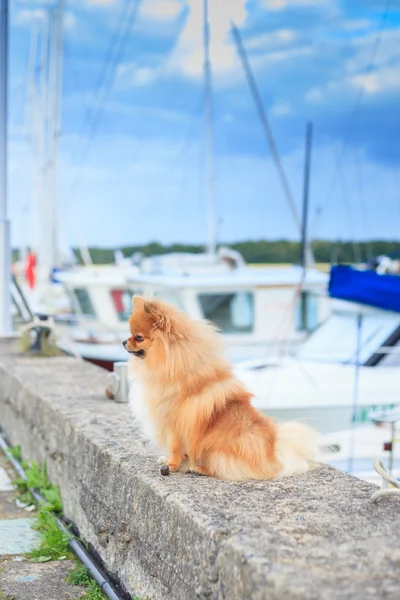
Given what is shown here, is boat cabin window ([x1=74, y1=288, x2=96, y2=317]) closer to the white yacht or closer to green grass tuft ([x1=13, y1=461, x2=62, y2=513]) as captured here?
the white yacht

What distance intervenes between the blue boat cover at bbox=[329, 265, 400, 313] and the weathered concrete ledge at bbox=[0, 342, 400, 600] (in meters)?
5.52

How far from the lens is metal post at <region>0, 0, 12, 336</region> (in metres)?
9.93

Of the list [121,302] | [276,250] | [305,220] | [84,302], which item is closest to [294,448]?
[121,302]

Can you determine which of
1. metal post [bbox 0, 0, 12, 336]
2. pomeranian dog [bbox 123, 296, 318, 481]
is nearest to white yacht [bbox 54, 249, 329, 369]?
metal post [bbox 0, 0, 12, 336]

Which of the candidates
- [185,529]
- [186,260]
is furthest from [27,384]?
[186,260]

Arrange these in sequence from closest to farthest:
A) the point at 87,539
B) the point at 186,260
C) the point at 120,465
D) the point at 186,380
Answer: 1. the point at 186,380
2. the point at 120,465
3. the point at 87,539
4. the point at 186,260

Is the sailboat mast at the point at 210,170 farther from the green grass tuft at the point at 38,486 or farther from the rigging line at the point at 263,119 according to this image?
the green grass tuft at the point at 38,486

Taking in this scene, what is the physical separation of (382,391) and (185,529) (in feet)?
23.8

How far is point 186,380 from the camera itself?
3244 mm

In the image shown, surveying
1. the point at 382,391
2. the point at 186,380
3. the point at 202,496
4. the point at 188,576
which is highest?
the point at 186,380

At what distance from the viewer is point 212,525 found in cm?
265

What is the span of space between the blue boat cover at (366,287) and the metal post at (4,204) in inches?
173

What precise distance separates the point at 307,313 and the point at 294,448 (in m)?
14.3

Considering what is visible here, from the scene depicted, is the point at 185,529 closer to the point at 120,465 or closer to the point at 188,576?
the point at 188,576
